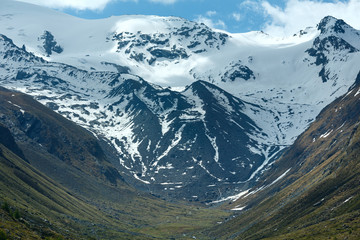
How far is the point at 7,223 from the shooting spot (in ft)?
597

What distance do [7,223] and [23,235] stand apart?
37.1ft

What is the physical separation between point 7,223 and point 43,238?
43.2 ft

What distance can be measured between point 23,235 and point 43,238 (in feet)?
45.9

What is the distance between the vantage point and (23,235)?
173875 mm

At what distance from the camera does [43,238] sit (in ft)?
614

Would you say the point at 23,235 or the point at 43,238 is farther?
the point at 43,238
